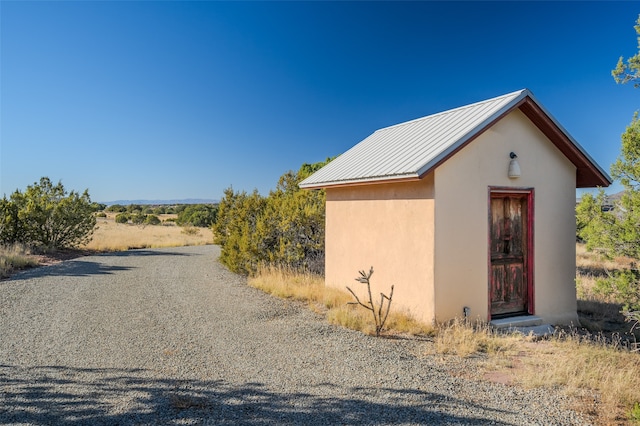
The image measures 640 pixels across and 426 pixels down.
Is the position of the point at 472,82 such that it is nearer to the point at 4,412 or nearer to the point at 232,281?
the point at 232,281

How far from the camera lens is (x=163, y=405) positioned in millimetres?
4047

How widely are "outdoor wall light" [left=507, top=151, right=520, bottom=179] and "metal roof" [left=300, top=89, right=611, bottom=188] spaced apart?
903mm

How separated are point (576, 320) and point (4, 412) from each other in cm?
960

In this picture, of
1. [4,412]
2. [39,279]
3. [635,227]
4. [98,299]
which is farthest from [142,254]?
[635,227]

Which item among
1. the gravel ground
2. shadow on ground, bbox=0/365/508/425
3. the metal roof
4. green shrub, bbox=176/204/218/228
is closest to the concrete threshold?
the gravel ground

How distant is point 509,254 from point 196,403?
641 cm

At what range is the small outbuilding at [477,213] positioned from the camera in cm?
696

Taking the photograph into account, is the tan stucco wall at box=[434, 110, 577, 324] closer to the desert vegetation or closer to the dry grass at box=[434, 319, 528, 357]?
the dry grass at box=[434, 319, 528, 357]

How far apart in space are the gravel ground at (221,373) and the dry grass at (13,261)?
4661 millimetres

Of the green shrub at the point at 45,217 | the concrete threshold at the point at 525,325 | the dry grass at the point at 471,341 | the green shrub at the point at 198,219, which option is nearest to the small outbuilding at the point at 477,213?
the concrete threshold at the point at 525,325

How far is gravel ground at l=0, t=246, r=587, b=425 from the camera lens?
3896 mm

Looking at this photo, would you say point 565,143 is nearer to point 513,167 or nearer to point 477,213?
point 513,167

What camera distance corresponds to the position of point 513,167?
7.44m

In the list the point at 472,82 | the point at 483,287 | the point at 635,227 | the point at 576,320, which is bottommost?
the point at 576,320
